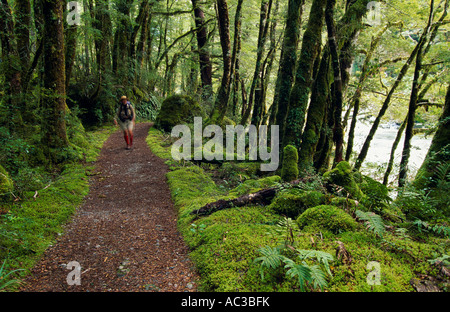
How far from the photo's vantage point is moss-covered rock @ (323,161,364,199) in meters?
4.58

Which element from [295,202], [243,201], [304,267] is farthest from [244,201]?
[304,267]

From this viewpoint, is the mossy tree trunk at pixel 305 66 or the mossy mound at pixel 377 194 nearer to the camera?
the mossy mound at pixel 377 194

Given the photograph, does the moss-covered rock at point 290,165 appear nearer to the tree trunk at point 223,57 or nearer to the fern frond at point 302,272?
the fern frond at point 302,272

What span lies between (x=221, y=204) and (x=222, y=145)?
277 inches

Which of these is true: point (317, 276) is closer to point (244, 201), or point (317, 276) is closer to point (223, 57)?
point (244, 201)

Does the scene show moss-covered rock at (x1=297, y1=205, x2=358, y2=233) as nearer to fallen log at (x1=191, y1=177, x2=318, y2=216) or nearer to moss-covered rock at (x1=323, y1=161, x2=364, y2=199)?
moss-covered rock at (x1=323, y1=161, x2=364, y2=199)

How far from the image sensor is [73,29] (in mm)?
9977

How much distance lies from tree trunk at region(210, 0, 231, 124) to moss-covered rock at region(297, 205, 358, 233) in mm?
8260

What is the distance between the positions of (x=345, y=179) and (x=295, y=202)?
1110mm

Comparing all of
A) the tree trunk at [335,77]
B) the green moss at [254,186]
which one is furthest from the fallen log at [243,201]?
the tree trunk at [335,77]

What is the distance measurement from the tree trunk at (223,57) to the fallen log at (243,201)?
706 centimetres

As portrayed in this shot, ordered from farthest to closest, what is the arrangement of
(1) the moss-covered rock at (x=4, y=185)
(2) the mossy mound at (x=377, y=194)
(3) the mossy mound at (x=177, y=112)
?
(3) the mossy mound at (x=177, y=112) → (1) the moss-covered rock at (x=4, y=185) → (2) the mossy mound at (x=377, y=194)

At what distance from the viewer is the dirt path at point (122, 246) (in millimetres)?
3152

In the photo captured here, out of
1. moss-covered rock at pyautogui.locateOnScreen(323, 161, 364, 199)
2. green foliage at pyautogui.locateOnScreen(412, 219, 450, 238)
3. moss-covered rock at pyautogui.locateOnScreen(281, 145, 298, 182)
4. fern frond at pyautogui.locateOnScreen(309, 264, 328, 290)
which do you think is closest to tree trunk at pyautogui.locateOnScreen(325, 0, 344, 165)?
moss-covered rock at pyautogui.locateOnScreen(281, 145, 298, 182)
